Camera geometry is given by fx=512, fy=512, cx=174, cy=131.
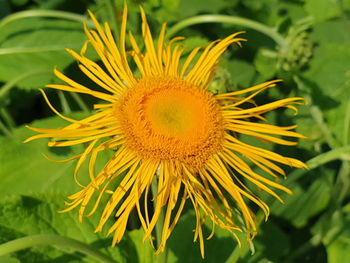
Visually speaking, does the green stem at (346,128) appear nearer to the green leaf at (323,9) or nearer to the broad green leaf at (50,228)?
the green leaf at (323,9)

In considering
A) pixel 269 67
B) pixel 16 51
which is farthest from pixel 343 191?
pixel 16 51

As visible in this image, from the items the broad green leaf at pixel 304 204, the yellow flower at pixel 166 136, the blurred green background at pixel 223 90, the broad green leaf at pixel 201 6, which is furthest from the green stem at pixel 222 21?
the broad green leaf at pixel 304 204

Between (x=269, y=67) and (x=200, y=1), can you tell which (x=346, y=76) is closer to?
(x=269, y=67)

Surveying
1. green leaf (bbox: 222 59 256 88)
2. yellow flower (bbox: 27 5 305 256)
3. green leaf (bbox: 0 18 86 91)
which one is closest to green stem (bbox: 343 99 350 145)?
green leaf (bbox: 222 59 256 88)

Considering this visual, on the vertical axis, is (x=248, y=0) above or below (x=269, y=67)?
above

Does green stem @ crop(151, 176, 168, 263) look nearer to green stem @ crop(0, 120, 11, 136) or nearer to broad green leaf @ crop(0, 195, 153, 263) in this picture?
broad green leaf @ crop(0, 195, 153, 263)

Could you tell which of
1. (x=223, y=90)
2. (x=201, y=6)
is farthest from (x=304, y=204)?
(x=201, y=6)

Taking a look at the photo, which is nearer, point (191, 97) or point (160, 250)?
point (160, 250)
